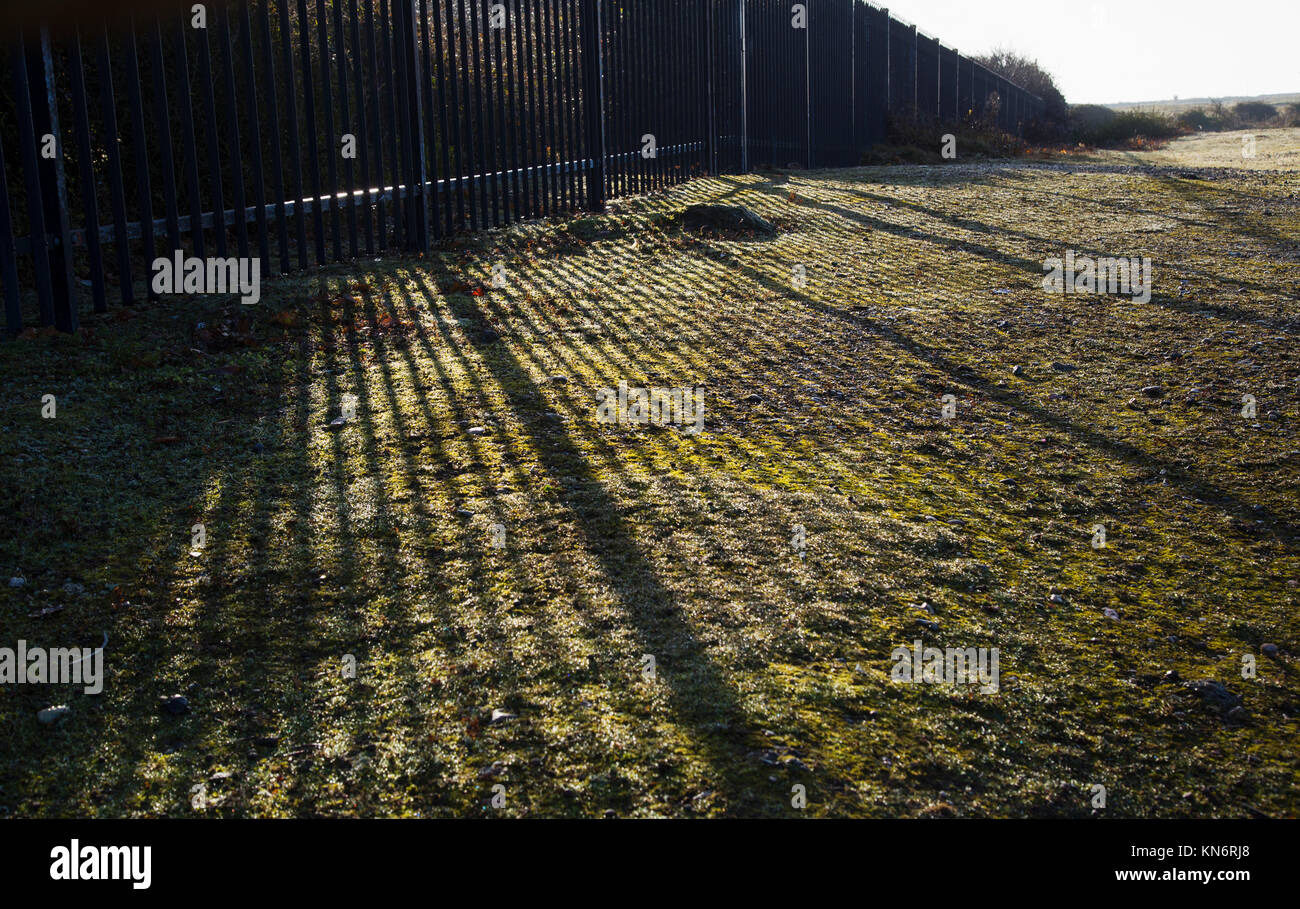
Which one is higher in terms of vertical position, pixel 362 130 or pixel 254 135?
pixel 362 130

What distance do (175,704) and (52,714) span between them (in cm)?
30

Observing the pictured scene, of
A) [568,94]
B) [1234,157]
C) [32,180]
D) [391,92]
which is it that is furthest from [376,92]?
[1234,157]

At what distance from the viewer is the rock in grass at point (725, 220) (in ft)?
34.5

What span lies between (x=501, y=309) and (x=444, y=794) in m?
5.15

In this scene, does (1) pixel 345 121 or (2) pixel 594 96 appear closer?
(1) pixel 345 121

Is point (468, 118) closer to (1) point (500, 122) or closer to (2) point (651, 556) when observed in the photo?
(1) point (500, 122)

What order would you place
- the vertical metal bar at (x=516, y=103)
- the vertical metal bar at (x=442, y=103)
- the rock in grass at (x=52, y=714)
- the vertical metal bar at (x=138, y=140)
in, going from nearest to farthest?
the rock in grass at (x=52, y=714), the vertical metal bar at (x=138, y=140), the vertical metal bar at (x=442, y=103), the vertical metal bar at (x=516, y=103)

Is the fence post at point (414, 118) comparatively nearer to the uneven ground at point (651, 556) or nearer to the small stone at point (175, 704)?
the uneven ground at point (651, 556)

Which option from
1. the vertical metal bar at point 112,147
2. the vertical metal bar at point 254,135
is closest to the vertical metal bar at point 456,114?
the vertical metal bar at point 254,135

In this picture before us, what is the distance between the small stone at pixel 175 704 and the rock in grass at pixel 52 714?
0.23 m

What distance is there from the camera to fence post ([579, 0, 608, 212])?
11.2 meters

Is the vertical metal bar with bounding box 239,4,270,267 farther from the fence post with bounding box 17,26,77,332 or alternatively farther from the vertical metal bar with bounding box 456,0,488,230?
the vertical metal bar with bounding box 456,0,488,230

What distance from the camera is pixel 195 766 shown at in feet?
8.07

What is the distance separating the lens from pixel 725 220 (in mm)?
10594
